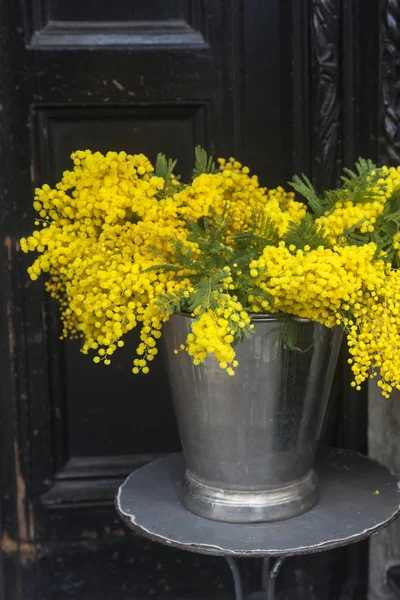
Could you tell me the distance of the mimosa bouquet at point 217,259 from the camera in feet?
2.97

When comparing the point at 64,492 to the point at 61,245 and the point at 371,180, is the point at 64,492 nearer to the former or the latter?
the point at 61,245

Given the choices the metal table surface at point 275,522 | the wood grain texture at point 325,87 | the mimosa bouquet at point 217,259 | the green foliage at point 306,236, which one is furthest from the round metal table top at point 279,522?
the wood grain texture at point 325,87

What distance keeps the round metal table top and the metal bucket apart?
0.03 metres

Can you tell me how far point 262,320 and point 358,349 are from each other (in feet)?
0.42

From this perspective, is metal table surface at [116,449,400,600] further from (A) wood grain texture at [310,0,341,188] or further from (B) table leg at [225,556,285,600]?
(A) wood grain texture at [310,0,341,188]

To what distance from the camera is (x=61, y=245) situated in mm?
1027

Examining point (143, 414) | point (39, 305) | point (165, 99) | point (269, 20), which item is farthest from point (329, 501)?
point (269, 20)

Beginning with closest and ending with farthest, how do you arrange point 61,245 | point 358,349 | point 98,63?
point 358,349
point 61,245
point 98,63

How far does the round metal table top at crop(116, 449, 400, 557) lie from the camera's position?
0.99 metres

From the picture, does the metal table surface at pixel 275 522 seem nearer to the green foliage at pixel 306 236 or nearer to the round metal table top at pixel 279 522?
the round metal table top at pixel 279 522

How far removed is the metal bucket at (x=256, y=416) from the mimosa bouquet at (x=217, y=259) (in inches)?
1.4

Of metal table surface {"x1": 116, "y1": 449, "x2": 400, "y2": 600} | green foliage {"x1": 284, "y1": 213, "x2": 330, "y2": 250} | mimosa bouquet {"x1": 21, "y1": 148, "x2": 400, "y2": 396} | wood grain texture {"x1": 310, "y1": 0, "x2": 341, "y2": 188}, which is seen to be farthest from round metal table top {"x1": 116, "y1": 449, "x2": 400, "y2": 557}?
wood grain texture {"x1": 310, "y1": 0, "x2": 341, "y2": 188}

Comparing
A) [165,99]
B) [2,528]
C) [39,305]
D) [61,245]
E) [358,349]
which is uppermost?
[165,99]

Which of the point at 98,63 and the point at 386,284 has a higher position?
the point at 98,63
